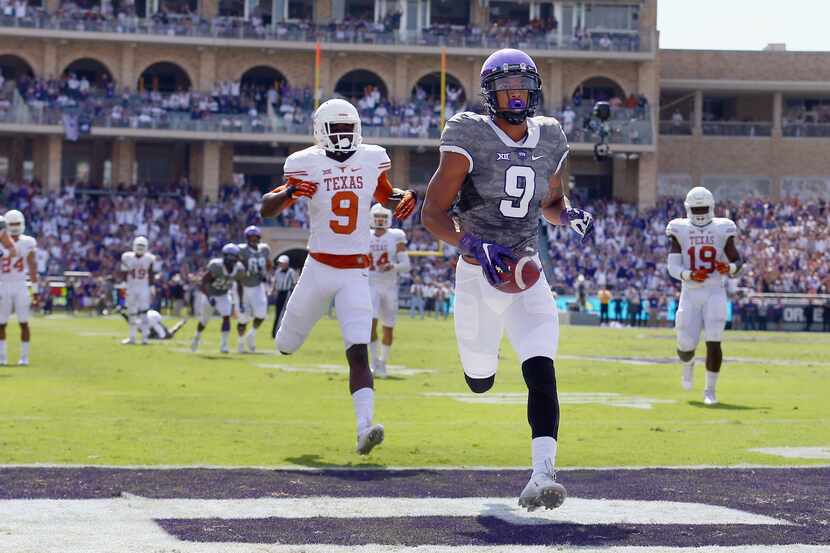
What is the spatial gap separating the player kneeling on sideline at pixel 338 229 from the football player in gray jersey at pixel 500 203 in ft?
7.96

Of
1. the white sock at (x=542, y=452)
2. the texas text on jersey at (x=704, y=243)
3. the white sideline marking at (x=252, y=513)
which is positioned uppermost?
the texas text on jersey at (x=704, y=243)

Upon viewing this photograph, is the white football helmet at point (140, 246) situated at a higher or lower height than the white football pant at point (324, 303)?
higher

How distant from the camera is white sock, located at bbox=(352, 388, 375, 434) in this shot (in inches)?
385

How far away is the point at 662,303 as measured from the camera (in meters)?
48.4

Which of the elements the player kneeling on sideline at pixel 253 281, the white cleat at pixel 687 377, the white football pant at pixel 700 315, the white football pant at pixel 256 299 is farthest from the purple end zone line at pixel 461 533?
the white football pant at pixel 256 299

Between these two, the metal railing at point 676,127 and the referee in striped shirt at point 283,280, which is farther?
the metal railing at point 676,127

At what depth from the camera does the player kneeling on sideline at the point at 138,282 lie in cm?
2711

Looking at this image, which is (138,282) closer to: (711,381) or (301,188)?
(711,381)

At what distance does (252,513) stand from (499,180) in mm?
2140

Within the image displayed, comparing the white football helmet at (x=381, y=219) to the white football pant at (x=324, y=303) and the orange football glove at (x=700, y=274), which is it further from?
the white football pant at (x=324, y=303)

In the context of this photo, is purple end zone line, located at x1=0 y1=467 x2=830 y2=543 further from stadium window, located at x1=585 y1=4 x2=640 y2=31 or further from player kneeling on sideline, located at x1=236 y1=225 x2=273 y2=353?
stadium window, located at x1=585 y1=4 x2=640 y2=31

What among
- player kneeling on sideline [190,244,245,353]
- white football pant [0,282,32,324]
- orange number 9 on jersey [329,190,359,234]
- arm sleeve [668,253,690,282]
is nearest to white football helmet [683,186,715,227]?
arm sleeve [668,253,690,282]

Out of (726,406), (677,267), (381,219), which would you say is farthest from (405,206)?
(381,219)

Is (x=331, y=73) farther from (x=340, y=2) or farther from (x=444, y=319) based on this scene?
(x=444, y=319)
